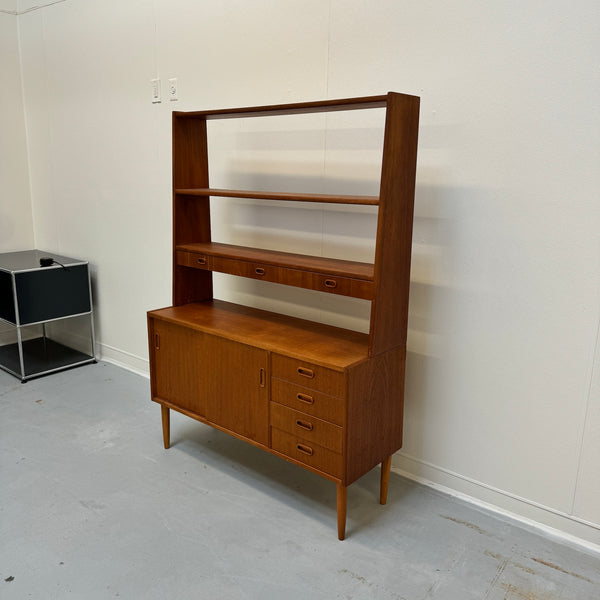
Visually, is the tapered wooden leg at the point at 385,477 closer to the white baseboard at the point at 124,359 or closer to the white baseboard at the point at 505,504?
the white baseboard at the point at 505,504

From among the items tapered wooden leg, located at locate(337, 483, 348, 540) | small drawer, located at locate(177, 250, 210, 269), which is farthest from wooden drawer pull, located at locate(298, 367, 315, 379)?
small drawer, located at locate(177, 250, 210, 269)

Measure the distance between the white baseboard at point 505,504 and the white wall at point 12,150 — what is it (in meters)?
3.48

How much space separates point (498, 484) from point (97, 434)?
209cm

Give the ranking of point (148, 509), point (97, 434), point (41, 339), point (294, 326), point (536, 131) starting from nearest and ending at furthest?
point (536, 131) < point (148, 509) < point (294, 326) < point (97, 434) < point (41, 339)

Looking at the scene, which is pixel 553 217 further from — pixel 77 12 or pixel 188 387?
pixel 77 12

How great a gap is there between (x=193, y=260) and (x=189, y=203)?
320 mm

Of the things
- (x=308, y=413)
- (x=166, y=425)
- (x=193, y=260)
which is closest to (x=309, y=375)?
(x=308, y=413)

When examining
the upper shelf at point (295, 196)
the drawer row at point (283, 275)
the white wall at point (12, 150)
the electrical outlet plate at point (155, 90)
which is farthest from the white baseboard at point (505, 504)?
the white wall at point (12, 150)

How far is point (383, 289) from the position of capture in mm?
2199

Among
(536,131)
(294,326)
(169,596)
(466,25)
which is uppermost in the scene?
(466,25)

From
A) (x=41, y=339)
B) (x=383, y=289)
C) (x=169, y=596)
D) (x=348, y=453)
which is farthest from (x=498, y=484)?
(x=41, y=339)

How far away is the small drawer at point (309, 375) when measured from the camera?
2154 mm

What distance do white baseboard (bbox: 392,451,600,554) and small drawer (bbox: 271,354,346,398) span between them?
0.81 meters

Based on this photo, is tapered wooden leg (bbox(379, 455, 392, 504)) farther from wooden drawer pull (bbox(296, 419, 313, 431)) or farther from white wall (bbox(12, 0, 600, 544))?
wooden drawer pull (bbox(296, 419, 313, 431))
